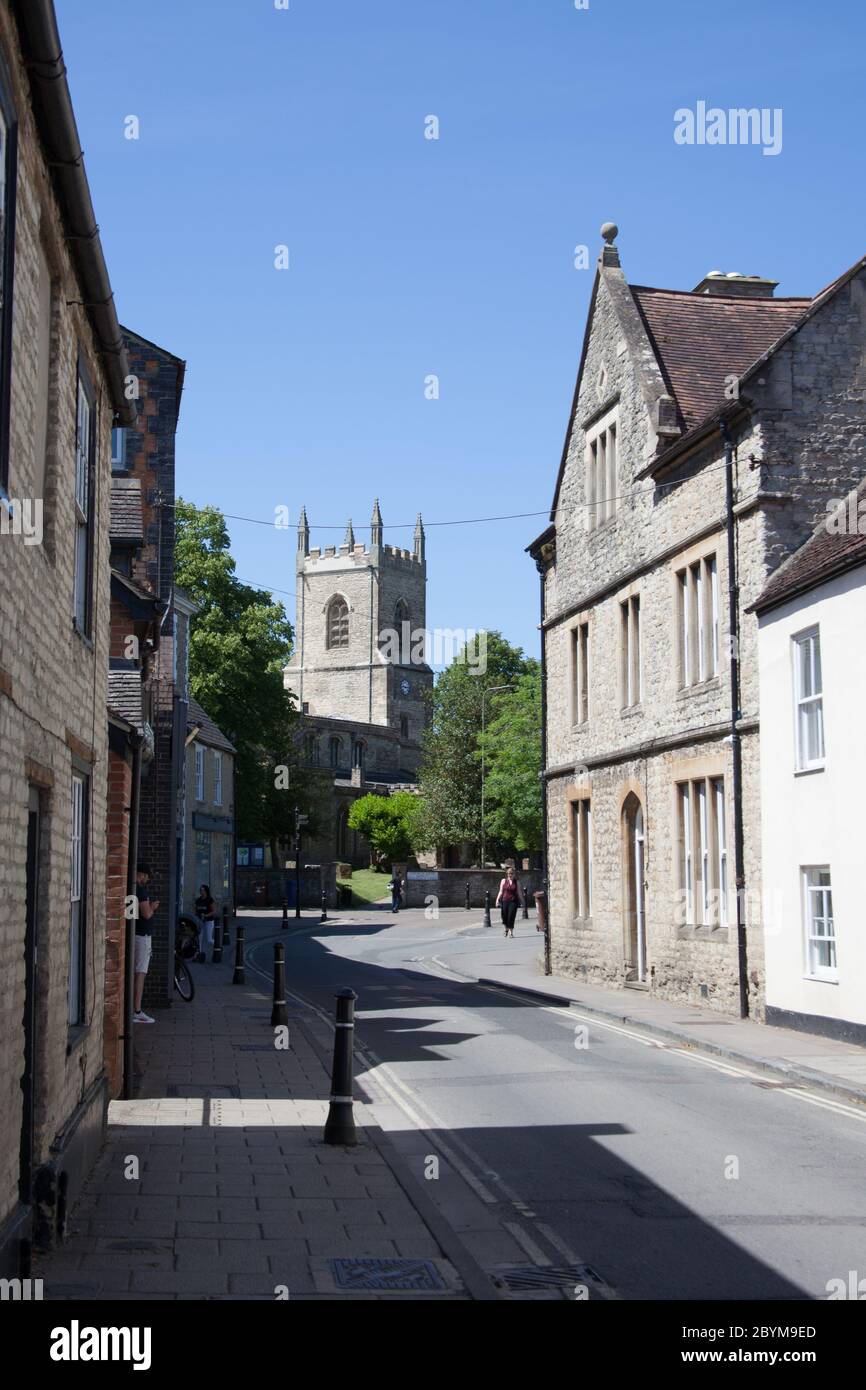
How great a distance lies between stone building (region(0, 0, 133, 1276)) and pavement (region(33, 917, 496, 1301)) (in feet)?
1.11

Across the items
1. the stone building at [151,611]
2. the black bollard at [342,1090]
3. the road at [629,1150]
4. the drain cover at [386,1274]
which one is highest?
the stone building at [151,611]

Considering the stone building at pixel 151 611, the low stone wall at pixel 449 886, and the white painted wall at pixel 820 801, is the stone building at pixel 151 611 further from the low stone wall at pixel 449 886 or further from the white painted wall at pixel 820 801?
the low stone wall at pixel 449 886

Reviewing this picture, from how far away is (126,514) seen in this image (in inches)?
680

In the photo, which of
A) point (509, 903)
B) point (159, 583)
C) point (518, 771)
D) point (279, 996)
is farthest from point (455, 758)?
point (279, 996)

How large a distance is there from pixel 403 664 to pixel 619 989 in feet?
289

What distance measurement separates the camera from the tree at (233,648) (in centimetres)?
5194

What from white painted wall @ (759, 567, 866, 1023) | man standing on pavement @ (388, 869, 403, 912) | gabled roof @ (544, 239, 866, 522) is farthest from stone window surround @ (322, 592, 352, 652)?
white painted wall @ (759, 567, 866, 1023)

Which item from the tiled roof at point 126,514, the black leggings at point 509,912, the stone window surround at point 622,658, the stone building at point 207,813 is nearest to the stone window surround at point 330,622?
the stone building at point 207,813

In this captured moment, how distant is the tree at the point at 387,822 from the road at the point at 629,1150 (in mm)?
Result: 61985

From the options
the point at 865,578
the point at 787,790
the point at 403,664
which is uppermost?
the point at 403,664

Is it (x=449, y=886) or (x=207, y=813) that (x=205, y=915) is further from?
(x=449, y=886)

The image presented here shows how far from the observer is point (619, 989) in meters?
24.1

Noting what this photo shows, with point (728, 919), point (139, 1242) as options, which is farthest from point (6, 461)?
point (728, 919)

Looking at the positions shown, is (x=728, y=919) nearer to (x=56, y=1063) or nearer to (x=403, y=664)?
(x=56, y=1063)
